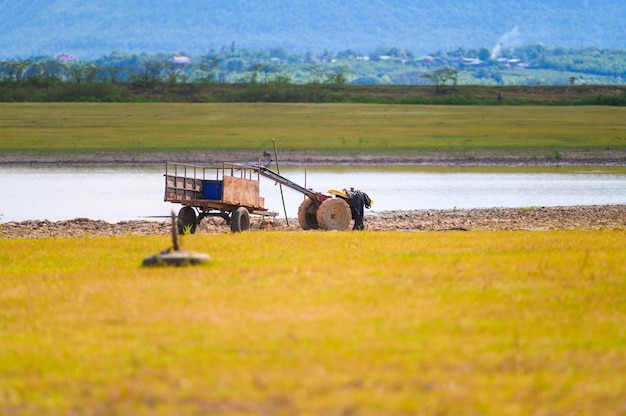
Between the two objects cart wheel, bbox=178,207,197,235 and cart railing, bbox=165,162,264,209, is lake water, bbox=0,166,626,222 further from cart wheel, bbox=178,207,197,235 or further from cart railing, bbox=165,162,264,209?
cart railing, bbox=165,162,264,209

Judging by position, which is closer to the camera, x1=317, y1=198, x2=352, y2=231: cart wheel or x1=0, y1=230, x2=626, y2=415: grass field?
x1=0, y1=230, x2=626, y2=415: grass field

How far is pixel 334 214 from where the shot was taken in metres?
28.0

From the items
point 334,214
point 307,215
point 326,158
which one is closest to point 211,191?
point 307,215

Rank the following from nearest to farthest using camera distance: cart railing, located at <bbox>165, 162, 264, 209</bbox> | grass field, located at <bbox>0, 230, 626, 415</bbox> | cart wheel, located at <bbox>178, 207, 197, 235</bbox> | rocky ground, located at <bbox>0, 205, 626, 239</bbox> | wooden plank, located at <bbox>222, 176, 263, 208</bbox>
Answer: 1. grass field, located at <bbox>0, 230, 626, 415</bbox>
2. cart railing, located at <bbox>165, 162, 264, 209</bbox>
3. wooden plank, located at <bbox>222, 176, 263, 208</bbox>
4. cart wheel, located at <bbox>178, 207, 197, 235</bbox>
5. rocky ground, located at <bbox>0, 205, 626, 239</bbox>

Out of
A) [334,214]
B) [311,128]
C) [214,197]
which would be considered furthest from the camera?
[311,128]

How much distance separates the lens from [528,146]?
6191 cm

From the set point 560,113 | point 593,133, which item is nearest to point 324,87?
point 560,113

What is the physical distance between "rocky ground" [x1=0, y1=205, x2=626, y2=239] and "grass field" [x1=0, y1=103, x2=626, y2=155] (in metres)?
25.9

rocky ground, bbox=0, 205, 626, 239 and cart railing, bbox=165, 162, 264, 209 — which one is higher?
cart railing, bbox=165, 162, 264, 209

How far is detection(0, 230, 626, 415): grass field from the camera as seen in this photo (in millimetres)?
9711

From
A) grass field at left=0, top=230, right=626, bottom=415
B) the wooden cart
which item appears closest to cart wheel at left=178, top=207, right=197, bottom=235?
the wooden cart

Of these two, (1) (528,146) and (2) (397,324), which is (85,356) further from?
(1) (528,146)

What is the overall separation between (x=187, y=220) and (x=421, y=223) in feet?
23.1

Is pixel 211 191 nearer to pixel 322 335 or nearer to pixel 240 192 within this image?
pixel 240 192
